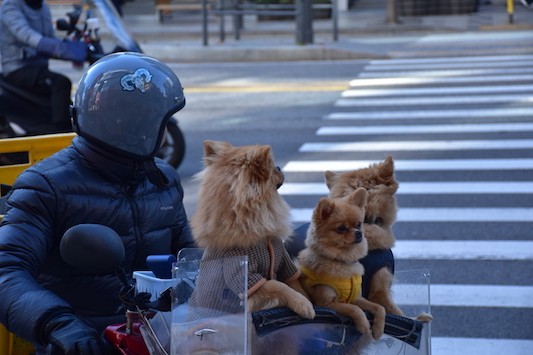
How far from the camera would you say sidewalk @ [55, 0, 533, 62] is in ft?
69.1

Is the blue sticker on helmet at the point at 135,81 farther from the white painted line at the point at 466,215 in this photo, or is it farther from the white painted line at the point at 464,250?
the white painted line at the point at 466,215

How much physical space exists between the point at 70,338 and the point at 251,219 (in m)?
0.56

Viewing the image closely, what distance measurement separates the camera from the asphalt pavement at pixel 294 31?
21062 millimetres

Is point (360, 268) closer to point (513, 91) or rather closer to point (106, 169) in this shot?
point (106, 169)

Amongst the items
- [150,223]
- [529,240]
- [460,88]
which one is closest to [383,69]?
[460,88]

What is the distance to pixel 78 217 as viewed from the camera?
126 inches

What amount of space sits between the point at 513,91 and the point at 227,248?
13.2 m

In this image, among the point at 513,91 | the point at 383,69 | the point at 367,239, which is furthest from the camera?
the point at 383,69

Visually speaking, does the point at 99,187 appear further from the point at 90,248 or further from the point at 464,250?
the point at 464,250

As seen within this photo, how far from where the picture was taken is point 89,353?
8.68 ft

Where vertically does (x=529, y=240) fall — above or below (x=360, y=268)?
below

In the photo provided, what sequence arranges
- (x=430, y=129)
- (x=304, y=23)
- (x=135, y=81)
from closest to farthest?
(x=135, y=81), (x=430, y=129), (x=304, y=23)

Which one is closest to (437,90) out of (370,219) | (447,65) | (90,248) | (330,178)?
(447,65)

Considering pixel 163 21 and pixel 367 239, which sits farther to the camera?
pixel 163 21
